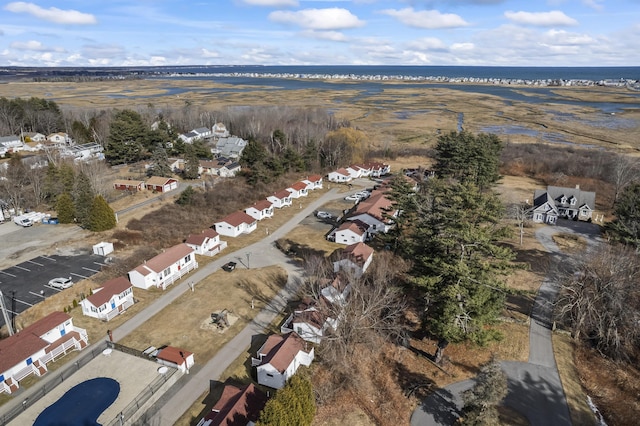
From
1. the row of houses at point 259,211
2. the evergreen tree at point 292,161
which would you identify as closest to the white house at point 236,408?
the row of houses at point 259,211

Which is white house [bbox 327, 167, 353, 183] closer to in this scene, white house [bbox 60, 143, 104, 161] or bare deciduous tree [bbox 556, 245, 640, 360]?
white house [bbox 60, 143, 104, 161]

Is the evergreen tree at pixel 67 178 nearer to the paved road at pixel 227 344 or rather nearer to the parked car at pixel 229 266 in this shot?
the paved road at pixel 227 344

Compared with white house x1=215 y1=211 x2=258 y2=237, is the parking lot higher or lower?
lower

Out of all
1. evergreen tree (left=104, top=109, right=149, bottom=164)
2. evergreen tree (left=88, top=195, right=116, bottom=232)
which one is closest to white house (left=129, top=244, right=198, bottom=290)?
evergreen tree (left=88, top=195, right=116, bottom=232)

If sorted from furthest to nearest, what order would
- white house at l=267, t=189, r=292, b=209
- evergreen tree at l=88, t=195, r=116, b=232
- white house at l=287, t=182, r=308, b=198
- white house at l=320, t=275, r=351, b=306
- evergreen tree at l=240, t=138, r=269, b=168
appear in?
evergreen tree at l=240, t=138, r=269, b=168 < white house at l=287, t=182, r=308, b=198 < white house at l=267, t=189, r=292, b=209 < evergreen tree at l=88, t=195, r=116, b=232 < white house at l=320, t=275, r=351, b=306

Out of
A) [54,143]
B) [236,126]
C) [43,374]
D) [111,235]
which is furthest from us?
[236,126]

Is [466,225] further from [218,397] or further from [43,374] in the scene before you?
[43,374]

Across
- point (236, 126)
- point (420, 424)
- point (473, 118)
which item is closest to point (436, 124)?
point (473, 118)
